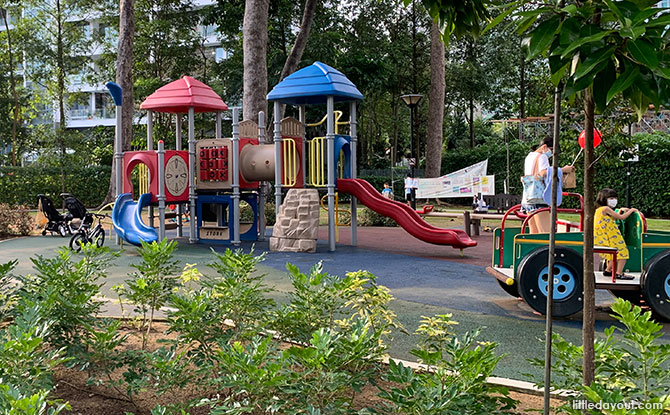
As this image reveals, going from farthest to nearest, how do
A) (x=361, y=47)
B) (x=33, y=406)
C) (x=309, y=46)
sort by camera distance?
(x=361, y=47) < (x=309, y=46) < (x=33, y=406)

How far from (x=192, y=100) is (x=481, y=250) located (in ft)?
23.4

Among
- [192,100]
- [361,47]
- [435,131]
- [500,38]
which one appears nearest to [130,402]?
[192,100]

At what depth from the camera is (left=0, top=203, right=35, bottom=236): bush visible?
15.5 metres

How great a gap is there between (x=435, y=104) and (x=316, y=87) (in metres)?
15.1

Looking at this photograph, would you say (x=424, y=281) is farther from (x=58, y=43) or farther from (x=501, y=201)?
(x=58, y=43)

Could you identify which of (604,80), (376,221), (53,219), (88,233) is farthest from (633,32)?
(376,221)

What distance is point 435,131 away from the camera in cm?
2714

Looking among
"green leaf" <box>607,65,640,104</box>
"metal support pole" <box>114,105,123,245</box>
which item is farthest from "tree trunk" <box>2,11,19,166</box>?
"green leaf" <box>607,65,640,104</box>

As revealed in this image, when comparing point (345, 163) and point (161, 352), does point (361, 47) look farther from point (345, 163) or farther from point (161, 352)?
point (161, 352)

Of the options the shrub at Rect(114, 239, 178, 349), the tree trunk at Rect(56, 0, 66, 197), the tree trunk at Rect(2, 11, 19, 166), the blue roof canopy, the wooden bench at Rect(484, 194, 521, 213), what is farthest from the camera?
the tree trunk at Rect(2, 11, 19, 166)

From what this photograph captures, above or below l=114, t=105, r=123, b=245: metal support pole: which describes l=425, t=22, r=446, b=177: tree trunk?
above

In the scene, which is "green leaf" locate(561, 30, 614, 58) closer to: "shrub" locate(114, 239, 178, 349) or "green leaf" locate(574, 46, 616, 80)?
"green leaf" locate(574, 46, 616, 80)

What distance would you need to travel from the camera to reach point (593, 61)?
1.74m

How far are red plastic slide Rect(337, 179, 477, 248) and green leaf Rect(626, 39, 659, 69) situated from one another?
33.2ft
